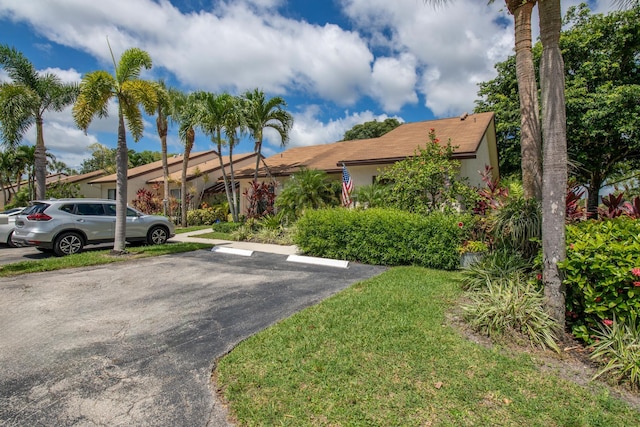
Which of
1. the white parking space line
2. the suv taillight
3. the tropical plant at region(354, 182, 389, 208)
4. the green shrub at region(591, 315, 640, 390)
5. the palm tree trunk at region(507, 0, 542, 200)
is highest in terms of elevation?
the palm tree trunk at region(507, 0, 542, 200)

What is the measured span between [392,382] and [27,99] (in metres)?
19.4

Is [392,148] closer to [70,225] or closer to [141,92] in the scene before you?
[141,92]

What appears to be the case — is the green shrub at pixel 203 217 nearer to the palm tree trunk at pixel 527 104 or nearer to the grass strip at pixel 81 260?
the grass strip at pixel 81 260

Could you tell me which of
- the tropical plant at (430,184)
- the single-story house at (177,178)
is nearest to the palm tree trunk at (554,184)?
the tropical plant at (430,184)

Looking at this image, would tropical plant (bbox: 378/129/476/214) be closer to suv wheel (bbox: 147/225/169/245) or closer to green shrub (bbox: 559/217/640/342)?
green shrub (bbox: 559/217/640/342)

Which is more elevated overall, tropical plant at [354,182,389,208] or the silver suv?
tropical plant at [354,182,389,208]

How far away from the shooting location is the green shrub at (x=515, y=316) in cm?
398

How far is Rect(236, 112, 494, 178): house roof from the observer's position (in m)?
12.6

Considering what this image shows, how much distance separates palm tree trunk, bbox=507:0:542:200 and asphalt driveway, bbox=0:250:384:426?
149 inches

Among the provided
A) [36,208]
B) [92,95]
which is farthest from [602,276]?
[36,208]

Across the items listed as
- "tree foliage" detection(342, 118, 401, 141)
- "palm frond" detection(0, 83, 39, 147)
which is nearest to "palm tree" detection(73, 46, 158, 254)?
"palm frond" detection(0, 83, 39, 147)

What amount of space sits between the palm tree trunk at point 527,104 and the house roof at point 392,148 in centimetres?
410

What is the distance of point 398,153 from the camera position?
1293 centimetres

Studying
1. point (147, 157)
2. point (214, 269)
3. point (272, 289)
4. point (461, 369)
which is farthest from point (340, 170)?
point (147, 157)
